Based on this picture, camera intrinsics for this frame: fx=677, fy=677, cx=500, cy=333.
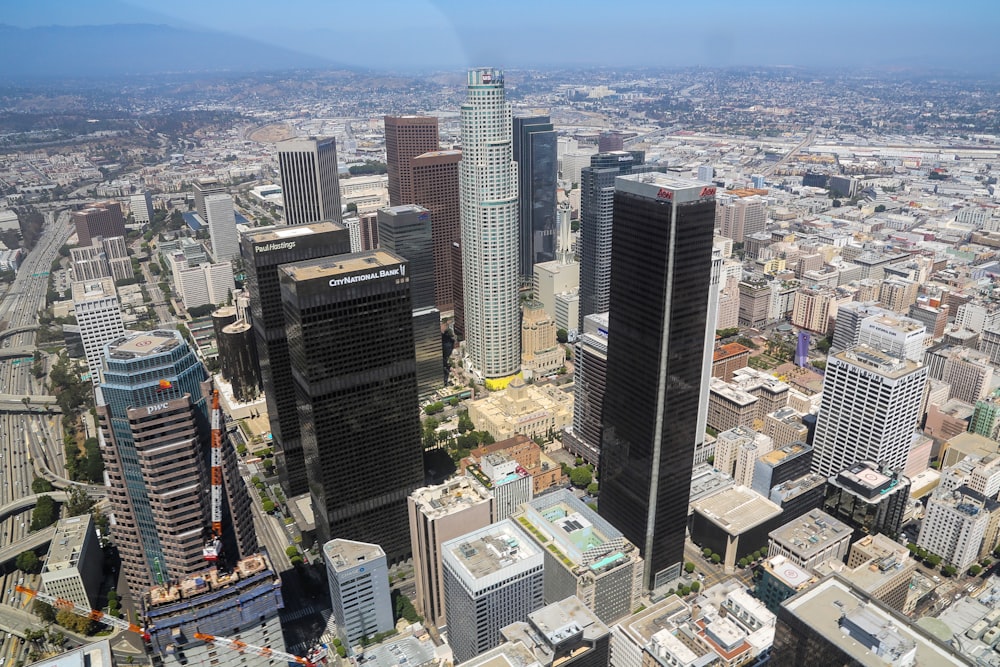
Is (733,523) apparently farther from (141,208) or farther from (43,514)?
(141,208)

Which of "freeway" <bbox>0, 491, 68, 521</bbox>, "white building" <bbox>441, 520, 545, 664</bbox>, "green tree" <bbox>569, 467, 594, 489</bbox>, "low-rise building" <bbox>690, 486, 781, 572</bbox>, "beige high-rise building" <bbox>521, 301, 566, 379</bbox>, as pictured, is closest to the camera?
"white building" <bbox>441, 520, 545, 664</bbox>

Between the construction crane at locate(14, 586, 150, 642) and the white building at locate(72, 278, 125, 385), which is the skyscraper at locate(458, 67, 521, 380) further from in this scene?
the construction crane at locate(14, 586, 150, 642)

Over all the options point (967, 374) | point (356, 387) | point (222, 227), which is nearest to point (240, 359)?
point (356, 387)

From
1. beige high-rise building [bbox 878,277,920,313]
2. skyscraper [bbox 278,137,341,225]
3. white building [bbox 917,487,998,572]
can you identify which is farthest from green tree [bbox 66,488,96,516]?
beige high-rise building [bbox 878,277,920,313]

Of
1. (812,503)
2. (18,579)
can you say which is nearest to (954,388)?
(812,503)

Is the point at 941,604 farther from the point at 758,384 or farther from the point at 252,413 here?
the point at 252,413
